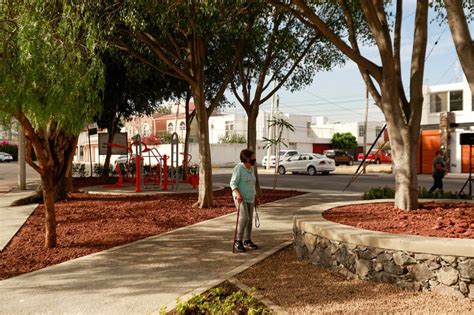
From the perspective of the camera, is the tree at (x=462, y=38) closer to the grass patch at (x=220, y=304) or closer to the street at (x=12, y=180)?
the grass patch at (x=220, y=304)

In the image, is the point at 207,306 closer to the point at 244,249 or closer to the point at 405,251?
the point at 405,251

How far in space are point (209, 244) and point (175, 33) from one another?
749 cm

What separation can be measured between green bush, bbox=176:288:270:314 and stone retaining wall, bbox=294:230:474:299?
1.46 metres

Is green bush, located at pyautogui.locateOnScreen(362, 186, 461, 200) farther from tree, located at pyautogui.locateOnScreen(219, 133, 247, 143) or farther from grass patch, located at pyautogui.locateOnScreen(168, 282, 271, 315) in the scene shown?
tree, located at pyautogui.locateOnScreen(219, 133, 247, 143)

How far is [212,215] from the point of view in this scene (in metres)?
11.4

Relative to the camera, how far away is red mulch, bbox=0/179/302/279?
7.44m

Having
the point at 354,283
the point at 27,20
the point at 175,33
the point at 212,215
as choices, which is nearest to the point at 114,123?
the point at 175,33

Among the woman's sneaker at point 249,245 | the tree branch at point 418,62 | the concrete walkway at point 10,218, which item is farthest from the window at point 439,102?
the woman's sneaker at point 249,245

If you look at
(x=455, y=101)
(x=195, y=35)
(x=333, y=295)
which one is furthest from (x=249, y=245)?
(x=455, y=101)

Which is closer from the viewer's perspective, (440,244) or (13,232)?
(440,244)

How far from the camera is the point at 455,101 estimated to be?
32406mm

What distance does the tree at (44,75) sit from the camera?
6941 millimetres

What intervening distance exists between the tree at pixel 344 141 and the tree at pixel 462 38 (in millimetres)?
53459

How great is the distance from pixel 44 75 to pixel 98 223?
4229 mm
